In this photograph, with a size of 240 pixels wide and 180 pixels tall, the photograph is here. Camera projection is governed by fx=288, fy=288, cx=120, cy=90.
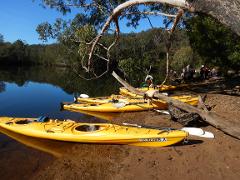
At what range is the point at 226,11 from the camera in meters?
2.37

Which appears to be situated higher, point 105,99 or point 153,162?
point 105,99

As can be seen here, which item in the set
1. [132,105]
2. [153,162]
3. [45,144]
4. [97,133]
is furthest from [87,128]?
[132,105]

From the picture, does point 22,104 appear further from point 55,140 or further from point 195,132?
point 195,132

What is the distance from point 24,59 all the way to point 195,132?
87.2 meters

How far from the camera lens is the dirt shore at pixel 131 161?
6980 millimetres

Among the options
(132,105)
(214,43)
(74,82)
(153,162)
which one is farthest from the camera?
(74,82)

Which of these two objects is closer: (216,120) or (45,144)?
(216,120)

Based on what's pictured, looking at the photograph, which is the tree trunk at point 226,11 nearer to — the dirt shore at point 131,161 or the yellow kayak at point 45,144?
the dirt shore at point 131,161

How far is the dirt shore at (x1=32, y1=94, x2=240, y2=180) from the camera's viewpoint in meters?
6.93

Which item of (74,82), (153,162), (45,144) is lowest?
(45,144)

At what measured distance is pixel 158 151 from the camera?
8328 millimetres

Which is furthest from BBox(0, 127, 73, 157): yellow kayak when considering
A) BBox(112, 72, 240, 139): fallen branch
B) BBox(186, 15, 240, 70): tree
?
BBox(186, 15, 240, 70): tree

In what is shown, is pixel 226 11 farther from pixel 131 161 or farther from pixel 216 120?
pixel 216 120

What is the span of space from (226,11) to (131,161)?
6084 mm
